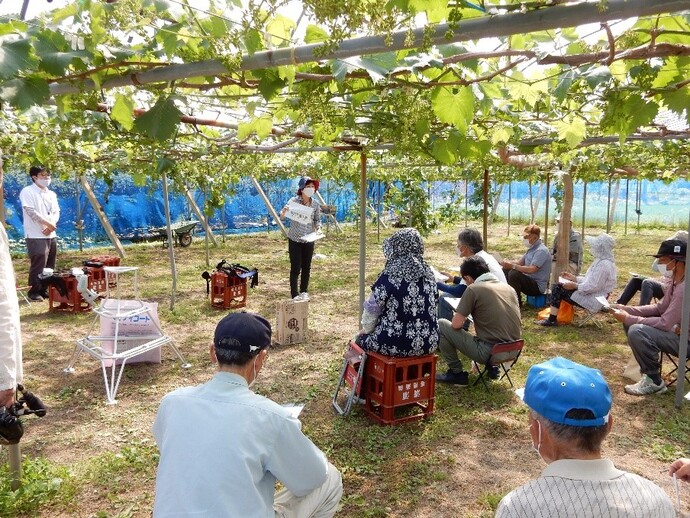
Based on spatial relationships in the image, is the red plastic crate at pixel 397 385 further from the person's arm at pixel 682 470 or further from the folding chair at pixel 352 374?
the person's arm at pixel 682 470

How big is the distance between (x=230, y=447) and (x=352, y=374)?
2.73 meters

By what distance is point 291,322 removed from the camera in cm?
635

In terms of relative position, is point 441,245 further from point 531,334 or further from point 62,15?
point 62,15

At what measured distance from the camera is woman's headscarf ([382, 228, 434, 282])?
4168 mm

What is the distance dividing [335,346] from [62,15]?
4.69 meters

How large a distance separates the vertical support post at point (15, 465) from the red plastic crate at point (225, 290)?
4.70 metres

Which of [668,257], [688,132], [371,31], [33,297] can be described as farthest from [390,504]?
[33,297]

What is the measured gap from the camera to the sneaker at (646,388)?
4891mm

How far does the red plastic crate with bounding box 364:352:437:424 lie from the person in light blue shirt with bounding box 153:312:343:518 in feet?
6.88

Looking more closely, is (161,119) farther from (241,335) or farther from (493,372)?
(493,372)

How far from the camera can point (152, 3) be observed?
2047 mm

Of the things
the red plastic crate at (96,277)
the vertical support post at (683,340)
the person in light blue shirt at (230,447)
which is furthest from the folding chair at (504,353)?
the red plastic crate at (96,277)

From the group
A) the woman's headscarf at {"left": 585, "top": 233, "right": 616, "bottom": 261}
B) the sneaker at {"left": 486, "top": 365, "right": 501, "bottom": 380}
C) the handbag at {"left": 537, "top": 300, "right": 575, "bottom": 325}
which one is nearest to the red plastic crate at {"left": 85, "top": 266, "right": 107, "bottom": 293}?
the sneaker at {"left": 486, "top": 365, "right": 501, "bottom": 380}

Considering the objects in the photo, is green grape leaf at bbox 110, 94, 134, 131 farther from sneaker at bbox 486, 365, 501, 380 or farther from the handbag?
the handbag
